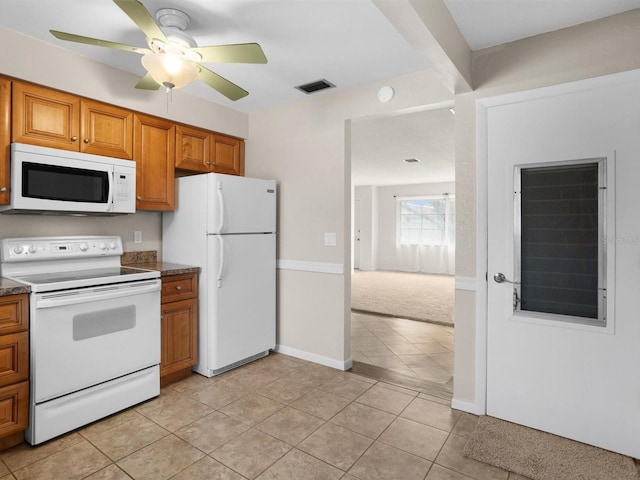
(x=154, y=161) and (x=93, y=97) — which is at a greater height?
(x=93, y=97)

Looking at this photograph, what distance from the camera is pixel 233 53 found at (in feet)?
6.53

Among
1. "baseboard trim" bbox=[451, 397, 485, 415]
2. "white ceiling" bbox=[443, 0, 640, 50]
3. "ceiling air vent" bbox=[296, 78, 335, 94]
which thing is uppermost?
"ceiling air vent" bbox=[296, 78, 335, 94]

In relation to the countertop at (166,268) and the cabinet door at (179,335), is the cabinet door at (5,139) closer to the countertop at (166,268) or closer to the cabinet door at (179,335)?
the countertop at (166,268)

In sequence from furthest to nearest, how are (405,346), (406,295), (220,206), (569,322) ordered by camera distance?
(406,295)
(405,346)
(220,206)
(569,322)

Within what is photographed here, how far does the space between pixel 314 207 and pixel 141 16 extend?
2038 mm

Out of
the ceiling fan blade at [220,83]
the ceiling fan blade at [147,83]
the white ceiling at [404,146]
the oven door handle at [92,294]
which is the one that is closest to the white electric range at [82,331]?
the oven door handle at [92,294]

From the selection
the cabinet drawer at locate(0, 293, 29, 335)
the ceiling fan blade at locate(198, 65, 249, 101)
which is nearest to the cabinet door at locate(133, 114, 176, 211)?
the ceiling fan blade at locate(198, 65, 249, 101)

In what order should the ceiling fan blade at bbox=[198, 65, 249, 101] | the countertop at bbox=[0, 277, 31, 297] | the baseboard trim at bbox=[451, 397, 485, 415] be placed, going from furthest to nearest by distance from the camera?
the baseboard trim at bbox=[451, 397, 485, 415]
the ceiling fan blade at bbox=[198, 65, 249, 101]
the countertop at bbox=[0, 277, 31, 297]

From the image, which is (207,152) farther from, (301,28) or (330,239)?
(301,28)

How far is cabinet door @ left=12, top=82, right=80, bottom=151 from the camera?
93.5 inches

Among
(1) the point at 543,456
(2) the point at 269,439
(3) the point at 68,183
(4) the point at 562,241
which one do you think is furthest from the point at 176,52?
(1) the point at 543,456

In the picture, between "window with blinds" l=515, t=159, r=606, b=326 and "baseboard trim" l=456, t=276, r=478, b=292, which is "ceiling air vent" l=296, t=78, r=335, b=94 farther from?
"baseboard trim" l=456, t=276, r=478, b=292

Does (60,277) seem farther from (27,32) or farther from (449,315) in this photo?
(449,315)

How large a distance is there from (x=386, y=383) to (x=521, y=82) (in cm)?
234
